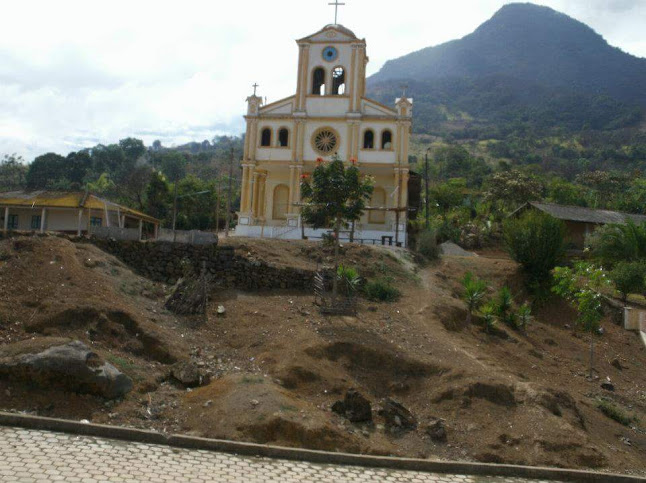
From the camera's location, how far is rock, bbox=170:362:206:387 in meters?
12.9

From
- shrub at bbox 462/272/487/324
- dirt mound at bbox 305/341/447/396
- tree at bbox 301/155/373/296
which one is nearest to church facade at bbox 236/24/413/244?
shrub at bbox 462/272/487/324

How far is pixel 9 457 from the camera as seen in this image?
9.05 metres

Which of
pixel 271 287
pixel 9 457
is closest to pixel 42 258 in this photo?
pixel 271 287

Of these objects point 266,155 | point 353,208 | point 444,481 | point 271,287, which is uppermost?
point 266,155

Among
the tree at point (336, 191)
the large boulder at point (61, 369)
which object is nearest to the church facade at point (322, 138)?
the tree at point (336, 191)

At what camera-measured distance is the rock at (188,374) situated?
42.2 ft

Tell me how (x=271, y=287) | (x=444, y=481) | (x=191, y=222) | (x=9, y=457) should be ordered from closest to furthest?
1. (x=9, y=457)
2. (x=444, y=481)
3. (x=271, y=287)
4. (x=191, y=222)

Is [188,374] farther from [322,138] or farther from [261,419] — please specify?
[322,138]

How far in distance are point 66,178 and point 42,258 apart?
185 ft

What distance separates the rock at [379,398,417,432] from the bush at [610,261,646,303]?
1531 cm

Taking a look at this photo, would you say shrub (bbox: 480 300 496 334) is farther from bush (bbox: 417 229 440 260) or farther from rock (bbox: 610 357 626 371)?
bush (bbox: 417 229 440 260)

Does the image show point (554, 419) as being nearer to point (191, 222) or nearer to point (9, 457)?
point (9, 457)

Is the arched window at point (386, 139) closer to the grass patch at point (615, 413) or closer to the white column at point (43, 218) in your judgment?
the white column at point (43, 218)

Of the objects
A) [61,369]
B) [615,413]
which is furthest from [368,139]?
[61,369]
